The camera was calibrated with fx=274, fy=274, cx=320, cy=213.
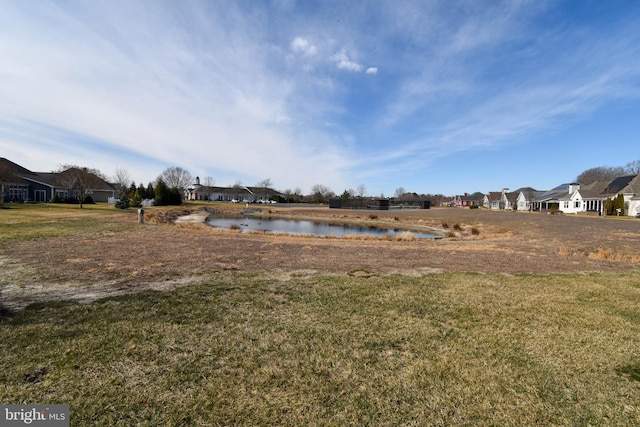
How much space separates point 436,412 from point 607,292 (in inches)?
246

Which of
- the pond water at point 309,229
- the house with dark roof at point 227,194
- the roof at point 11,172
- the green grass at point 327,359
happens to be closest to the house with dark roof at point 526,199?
the pond water at point 309,229

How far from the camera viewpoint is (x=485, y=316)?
455 cm

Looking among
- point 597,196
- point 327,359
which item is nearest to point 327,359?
point 327,359

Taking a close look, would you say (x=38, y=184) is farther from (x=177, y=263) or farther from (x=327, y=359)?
(x=327, y=359)

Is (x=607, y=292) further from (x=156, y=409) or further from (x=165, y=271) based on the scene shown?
(x=165, y=271)

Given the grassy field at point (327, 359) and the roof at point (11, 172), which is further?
the roof at point (11, 172)

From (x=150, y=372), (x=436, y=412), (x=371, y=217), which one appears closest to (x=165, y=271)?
(x=150, y=372)

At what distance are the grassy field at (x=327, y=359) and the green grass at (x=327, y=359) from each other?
15 millimetres

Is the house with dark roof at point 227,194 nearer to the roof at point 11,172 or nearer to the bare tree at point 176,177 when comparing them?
the bare tree at point 176,177

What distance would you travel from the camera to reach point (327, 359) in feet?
10.7

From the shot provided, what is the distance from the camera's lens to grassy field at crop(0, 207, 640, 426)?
96.7 inches

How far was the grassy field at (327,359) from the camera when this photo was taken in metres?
2.46

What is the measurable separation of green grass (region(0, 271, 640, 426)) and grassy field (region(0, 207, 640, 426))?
15 mm

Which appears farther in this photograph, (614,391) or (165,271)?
(165,271)
